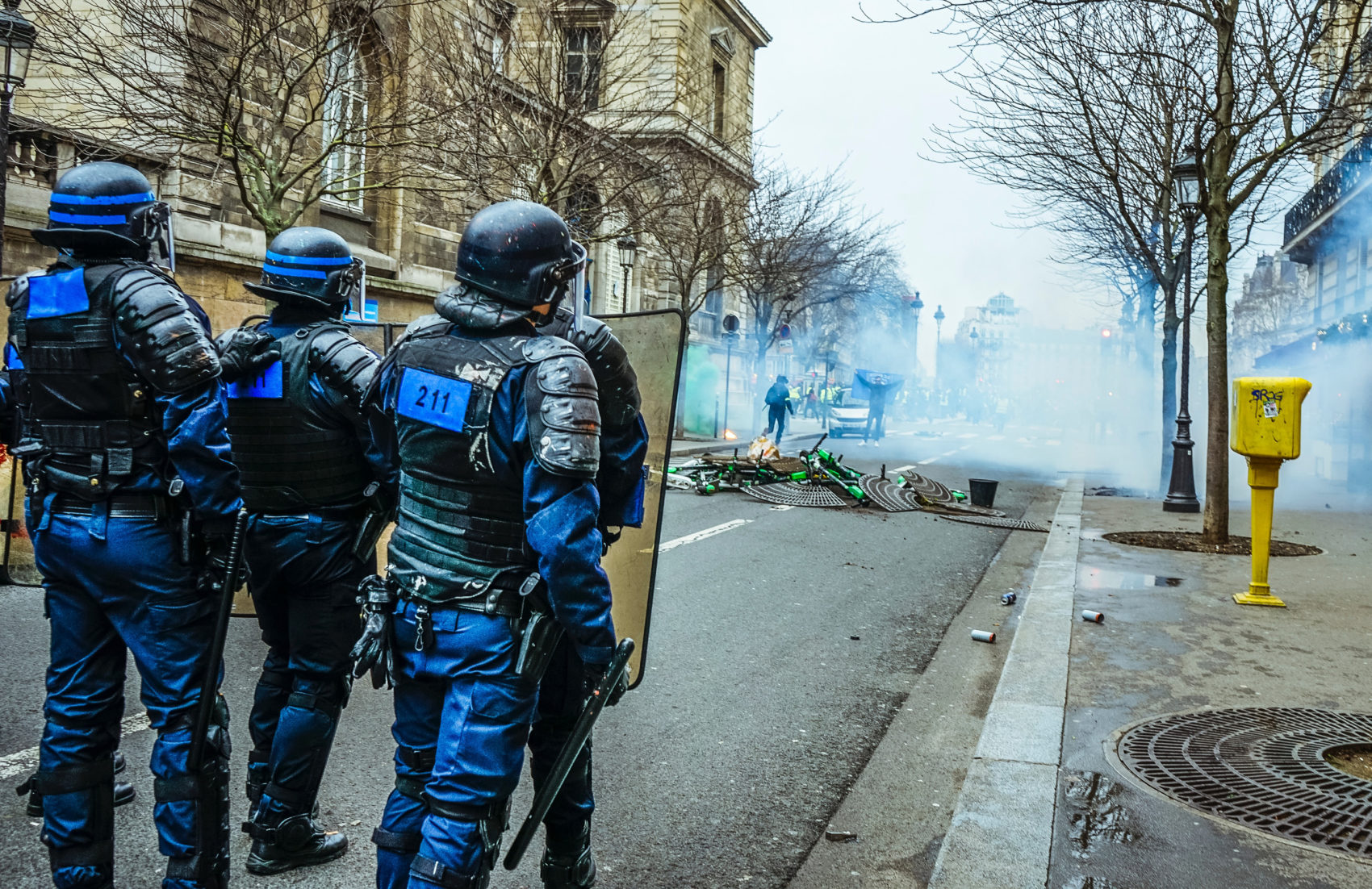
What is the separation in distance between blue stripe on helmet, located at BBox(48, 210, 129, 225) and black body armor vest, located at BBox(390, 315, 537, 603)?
1.09 m

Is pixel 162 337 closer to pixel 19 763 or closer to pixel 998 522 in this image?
pixel 19 763

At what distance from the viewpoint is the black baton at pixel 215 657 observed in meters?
2.78

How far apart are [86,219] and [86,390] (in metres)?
0.46

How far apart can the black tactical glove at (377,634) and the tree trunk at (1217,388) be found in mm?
9279

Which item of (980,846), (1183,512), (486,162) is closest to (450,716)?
(980,846)

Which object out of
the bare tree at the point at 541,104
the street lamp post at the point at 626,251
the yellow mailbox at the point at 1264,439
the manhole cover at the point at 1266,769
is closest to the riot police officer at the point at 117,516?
the manhole cover at the point at 1266,769

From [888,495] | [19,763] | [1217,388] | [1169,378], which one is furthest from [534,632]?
[1169,378]

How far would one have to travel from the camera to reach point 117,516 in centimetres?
284

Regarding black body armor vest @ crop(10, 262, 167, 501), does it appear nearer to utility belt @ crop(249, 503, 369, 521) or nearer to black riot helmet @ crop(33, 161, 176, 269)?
black riot helmet @ crop(33, 161, 176, 269)

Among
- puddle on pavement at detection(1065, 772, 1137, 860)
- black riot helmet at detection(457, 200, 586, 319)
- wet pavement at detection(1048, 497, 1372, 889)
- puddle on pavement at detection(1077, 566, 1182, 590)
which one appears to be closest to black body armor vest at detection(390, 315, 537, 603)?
black riot helmet at detection(457, 200, 586, 319)

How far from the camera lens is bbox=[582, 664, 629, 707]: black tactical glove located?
8.13 feet

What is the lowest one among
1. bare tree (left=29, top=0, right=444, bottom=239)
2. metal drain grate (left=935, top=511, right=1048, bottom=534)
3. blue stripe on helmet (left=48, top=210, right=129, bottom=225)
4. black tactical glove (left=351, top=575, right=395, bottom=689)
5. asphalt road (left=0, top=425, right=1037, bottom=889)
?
asphalt road (left=0, top=425, right=1037, bottom=889)

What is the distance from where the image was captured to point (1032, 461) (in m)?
25.6

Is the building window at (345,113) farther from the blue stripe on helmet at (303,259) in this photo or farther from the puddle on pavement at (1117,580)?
the blue stripe on helmet at (303,259)
